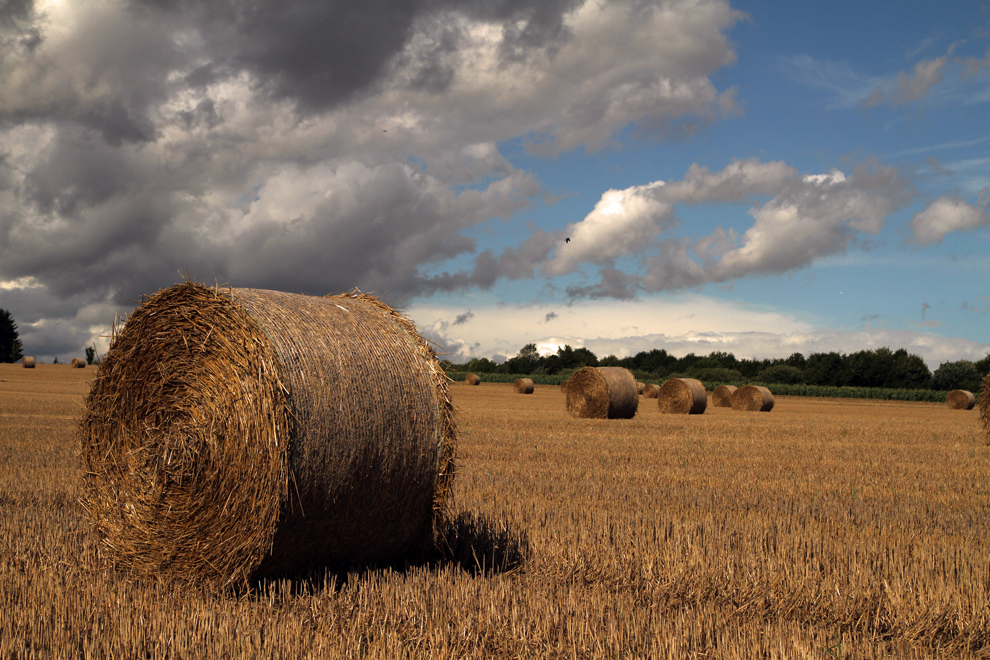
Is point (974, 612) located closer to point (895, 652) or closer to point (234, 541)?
point (895, 652)

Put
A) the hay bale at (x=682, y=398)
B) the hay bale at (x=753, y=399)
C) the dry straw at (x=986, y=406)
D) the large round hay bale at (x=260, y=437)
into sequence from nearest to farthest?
the large round hay bale at (x=260, y=437)
the dry straw at (x=986, y=406)
the hay bale at (x=682, y=398)
the hay bale at (x=753, y=399)

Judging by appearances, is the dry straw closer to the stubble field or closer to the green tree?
the stubble field

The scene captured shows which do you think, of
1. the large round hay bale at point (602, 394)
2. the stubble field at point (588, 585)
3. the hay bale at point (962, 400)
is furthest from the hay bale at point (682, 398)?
the hay bale at point (962, 400)

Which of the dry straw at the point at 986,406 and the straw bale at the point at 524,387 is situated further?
the straw bale at the point at 524,387

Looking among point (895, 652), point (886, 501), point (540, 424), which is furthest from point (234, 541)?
point (540, 424)

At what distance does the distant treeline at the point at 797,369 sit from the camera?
2938 inches

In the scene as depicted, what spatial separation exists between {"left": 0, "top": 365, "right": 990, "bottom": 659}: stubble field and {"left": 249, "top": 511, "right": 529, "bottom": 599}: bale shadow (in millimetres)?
28

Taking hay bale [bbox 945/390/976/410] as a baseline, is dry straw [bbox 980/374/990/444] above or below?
above

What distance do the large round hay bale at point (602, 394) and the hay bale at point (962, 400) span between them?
26753mm

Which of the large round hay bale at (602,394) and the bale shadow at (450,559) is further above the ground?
the large round hay bale at (602,394)

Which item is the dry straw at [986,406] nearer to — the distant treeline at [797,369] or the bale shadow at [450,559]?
the bale shadow at [450,559]

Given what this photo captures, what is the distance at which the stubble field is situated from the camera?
4.18 m

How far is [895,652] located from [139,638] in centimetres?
426

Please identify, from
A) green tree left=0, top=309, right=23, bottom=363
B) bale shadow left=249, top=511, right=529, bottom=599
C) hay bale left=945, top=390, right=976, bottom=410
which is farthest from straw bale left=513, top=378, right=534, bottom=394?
green tree left=0, top=309, right=23, bottom=363
